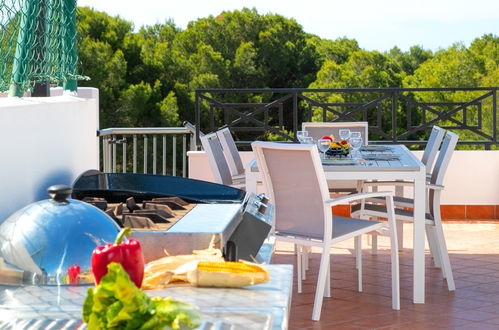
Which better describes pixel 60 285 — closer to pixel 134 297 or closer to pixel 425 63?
pixel 134 297

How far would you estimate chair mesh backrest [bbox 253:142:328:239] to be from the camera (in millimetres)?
3582

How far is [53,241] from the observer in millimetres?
1617

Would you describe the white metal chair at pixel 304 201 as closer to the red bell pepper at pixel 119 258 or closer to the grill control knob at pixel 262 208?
the grill control knob at pixel 262 208

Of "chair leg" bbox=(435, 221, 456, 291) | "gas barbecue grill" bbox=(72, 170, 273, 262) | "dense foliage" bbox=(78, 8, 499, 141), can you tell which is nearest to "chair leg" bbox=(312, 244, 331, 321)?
"chair leg" bbox=(435, 221, 456, 291)

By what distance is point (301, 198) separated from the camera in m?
3.67

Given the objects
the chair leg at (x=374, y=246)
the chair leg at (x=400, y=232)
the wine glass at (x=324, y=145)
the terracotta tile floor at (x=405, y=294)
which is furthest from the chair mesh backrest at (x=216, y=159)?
the chair leg at (x=400, y=232)

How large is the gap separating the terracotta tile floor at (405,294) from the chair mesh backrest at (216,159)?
610 millimetres

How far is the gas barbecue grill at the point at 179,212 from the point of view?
5.82ft

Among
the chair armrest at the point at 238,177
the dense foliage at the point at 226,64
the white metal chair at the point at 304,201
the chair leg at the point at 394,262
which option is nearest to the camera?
the white metal chair at the point at 304,201

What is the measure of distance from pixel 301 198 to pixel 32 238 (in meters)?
2.16

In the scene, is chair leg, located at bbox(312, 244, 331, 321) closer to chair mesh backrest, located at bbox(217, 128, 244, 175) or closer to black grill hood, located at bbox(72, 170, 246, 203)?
black grill hood, located at bbox(72, 170, 246, 203)

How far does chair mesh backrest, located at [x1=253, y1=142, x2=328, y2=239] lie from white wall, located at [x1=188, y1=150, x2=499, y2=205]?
2.86 meters

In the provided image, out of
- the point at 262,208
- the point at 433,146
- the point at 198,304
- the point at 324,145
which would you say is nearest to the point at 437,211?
the point at 324,145

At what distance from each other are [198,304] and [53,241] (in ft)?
1.28
